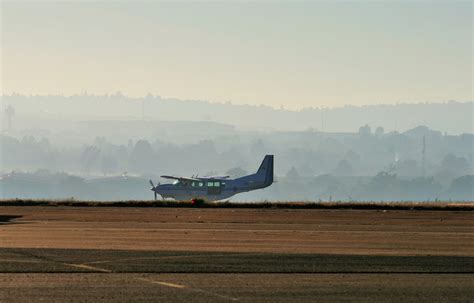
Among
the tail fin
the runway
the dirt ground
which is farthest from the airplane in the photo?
the runway

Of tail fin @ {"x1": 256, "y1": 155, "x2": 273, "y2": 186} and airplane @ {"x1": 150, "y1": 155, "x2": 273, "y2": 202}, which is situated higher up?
tail fin @ {"x1": 256, "y1": 155, "x2": 273, "y2": 186}

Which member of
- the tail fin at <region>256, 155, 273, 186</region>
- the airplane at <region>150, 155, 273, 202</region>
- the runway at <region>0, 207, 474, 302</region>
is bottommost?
the runway at <region>0, 207, 474, 302</region>

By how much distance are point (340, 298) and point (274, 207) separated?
1280 inches

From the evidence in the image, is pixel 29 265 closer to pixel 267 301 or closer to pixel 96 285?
pixel 96 285

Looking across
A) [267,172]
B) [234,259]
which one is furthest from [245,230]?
[267,172]

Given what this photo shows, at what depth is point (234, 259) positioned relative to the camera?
25391 millimetres

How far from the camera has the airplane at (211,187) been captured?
99.7 m

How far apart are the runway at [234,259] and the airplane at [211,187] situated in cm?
5739

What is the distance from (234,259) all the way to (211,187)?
76084 millimetres

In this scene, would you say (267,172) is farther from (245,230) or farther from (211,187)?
(245,230)

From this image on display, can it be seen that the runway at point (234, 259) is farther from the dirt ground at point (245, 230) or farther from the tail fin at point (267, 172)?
the tail fin at point (267, 172)

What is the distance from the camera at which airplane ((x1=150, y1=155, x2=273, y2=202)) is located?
9969 centimetres

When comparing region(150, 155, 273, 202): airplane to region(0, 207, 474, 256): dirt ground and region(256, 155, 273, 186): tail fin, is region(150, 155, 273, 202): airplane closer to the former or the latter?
region(256, 155, 273, 186): tail fin

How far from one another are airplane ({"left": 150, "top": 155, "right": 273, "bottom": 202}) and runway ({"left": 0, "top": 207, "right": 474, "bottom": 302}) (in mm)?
57386
